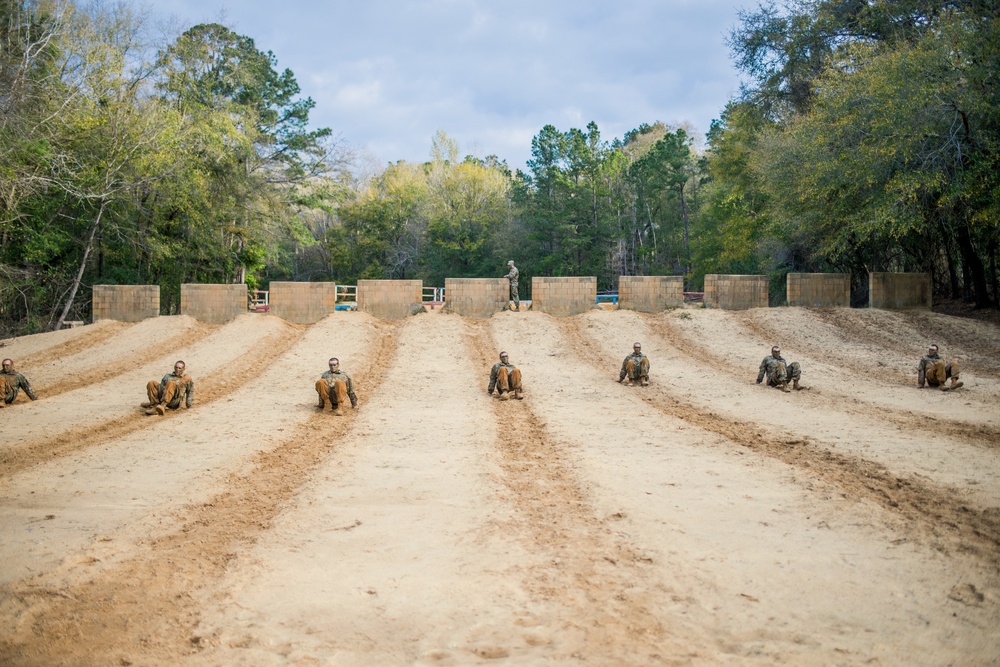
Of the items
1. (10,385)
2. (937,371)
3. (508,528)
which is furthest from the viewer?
(937,371)

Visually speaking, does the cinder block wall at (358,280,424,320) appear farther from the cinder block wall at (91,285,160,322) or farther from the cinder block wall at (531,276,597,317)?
the cinder block wall at (91,285,160,322)

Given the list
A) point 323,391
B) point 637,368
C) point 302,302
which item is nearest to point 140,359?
point 302,302

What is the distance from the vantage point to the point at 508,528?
754 cm

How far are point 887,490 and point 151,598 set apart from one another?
788 cm

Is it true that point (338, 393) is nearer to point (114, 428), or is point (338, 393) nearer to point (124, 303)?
point (114, 428)

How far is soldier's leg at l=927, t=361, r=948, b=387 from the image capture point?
15.7 metres

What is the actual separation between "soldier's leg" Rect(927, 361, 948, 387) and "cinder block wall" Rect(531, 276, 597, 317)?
Result: 13490 millimetres

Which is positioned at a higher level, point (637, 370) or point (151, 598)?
point (637, 370)

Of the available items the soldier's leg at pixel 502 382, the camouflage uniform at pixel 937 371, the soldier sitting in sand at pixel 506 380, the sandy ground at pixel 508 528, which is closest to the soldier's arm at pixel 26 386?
the sandy ground at pixel 508 528

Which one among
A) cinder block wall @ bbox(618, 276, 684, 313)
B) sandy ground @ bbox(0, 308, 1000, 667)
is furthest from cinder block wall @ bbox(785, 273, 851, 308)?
sandy ground @ bbox(0, 308, 1000, 667)

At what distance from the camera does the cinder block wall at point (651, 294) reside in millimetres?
27656

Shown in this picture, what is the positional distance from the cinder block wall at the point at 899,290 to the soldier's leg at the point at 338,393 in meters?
21.2

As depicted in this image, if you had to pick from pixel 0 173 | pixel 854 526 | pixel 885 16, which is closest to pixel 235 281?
pixel 0 173

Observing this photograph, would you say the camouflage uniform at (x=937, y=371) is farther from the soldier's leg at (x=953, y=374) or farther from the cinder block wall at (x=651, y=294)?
the cinder block wall at (x=651, y=294)
